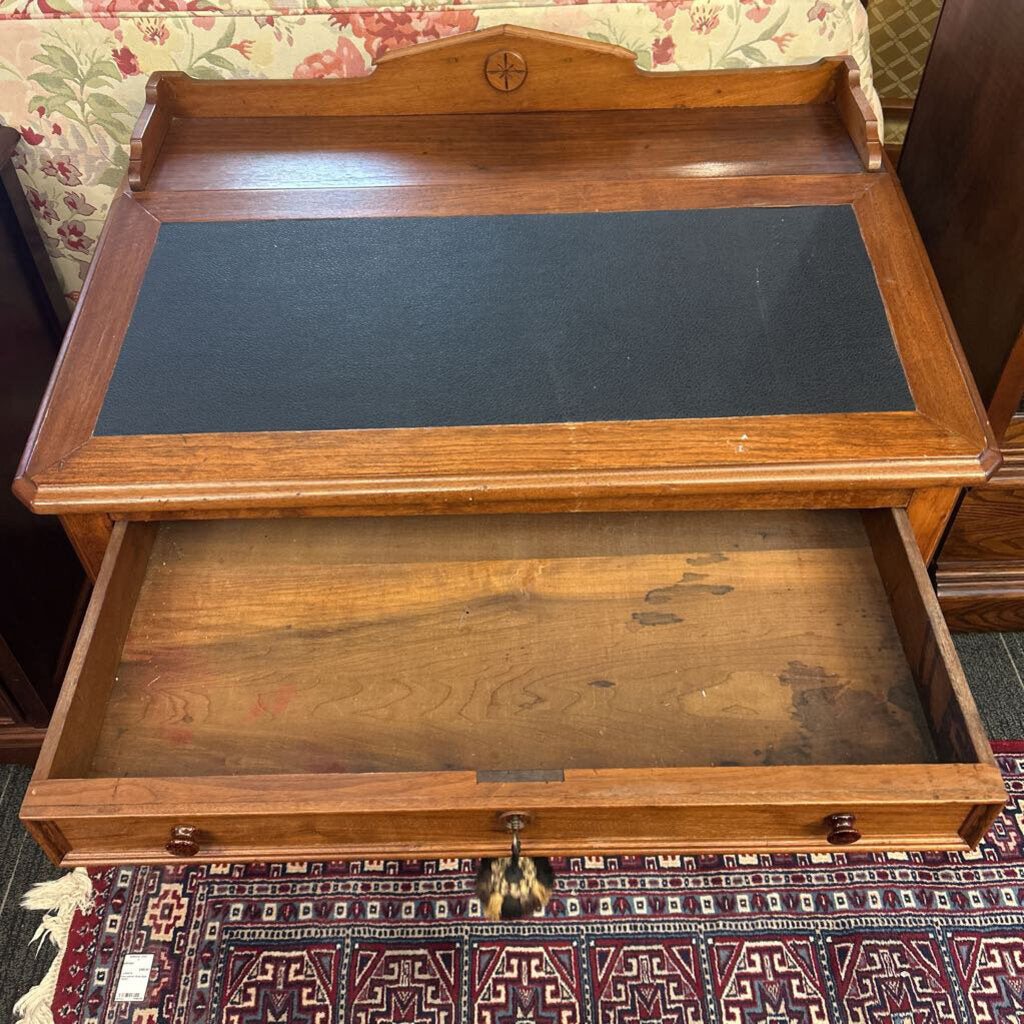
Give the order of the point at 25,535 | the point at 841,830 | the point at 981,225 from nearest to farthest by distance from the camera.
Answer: the point at 841,830 → the point at 981,225 → the point at 25,535

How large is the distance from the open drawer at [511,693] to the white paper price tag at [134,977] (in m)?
0.42

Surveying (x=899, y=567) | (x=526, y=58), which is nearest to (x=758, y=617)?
(x=899, y=567)

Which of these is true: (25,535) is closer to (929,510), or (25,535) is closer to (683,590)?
(683,590)

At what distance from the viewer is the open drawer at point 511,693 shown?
75 cm

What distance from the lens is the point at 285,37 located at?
3.74 ft

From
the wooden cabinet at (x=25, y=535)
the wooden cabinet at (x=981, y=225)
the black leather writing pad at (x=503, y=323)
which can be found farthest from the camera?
the wooden cabinet at (x=25, y=535)

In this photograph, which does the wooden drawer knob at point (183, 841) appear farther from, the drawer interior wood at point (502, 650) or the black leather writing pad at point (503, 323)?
the black leather writing pad at point (503, 323)

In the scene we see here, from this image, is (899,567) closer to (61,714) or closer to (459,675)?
(459,675)

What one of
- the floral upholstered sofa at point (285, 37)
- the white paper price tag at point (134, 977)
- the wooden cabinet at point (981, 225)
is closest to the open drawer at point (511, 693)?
the wooden cabinet at point (981, 225)

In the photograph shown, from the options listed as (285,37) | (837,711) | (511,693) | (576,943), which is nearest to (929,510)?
(837,711)

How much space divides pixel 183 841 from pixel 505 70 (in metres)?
0.82

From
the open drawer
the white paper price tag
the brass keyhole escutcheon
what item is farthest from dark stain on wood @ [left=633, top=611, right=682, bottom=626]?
the white paper price tag

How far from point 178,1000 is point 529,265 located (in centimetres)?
87

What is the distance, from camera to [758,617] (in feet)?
3.01
